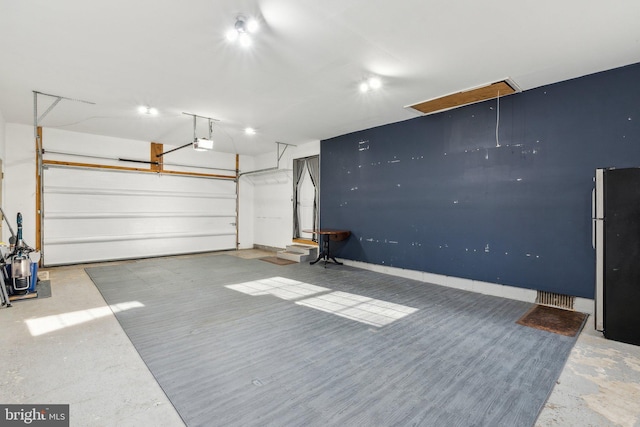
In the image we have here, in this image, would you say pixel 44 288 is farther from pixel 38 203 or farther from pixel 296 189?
pixel 296 189

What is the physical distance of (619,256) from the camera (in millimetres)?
2920

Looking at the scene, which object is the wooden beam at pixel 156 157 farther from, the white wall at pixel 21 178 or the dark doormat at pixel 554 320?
the dark doormat at pixel 554 320

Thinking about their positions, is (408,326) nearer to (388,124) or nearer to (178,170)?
(388,124)

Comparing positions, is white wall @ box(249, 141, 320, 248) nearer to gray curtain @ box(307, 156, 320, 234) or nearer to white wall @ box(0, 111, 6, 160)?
gray curtain @ box(307, 156, 320, 234)

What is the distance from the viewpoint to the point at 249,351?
8.86ft

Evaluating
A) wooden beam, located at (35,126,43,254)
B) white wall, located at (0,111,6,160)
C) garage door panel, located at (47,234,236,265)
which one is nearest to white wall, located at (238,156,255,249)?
garage door panel, located at (47,234,236,265)

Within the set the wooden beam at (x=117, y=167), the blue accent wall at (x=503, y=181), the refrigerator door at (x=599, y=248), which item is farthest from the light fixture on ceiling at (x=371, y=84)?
the wooden beam at (x=117, y=167)

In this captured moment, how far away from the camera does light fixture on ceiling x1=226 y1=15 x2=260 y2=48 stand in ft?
8.61

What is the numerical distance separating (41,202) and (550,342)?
357 inches

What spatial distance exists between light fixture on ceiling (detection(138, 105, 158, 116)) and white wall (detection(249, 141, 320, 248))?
12.1 feet

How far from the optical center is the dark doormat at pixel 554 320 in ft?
10.6

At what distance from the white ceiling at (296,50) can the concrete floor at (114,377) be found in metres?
3.00

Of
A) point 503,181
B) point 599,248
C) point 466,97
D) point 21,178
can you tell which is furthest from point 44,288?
point 599,248

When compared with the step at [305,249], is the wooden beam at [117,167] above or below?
above
